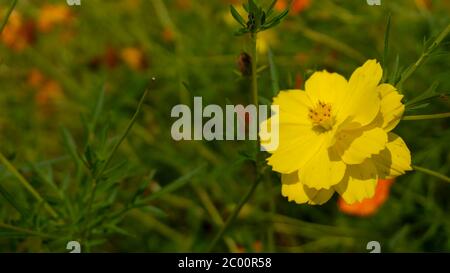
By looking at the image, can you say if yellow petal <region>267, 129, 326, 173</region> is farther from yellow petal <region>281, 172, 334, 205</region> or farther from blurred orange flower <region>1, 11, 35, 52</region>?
blurred orange flower <region>1, 11, 35, 52</region>

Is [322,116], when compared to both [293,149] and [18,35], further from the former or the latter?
[18,35]

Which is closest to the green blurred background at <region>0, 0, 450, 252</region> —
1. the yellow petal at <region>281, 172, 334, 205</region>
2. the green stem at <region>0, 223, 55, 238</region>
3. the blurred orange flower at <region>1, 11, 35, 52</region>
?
the blurred orange flower at <region>1, 11, 35, 52</region>

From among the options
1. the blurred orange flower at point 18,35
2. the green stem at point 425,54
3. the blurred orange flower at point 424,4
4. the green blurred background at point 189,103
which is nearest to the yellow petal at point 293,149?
the green stem at point 425,54

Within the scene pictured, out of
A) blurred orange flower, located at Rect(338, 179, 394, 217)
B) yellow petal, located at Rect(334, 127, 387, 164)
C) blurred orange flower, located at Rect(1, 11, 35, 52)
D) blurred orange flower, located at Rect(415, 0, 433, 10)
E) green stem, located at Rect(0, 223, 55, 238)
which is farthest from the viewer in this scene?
blurred orange flower, located at Rect(1, 11, 35, 52)

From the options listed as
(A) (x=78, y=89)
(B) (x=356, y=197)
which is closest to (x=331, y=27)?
(A) (x=78, y=89)

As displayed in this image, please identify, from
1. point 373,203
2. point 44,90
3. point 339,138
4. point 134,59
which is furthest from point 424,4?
point 44,90

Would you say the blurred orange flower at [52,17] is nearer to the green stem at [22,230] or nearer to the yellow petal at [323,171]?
the green stem at [22,230]

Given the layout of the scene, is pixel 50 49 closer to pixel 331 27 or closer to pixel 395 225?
pixel 331 27
